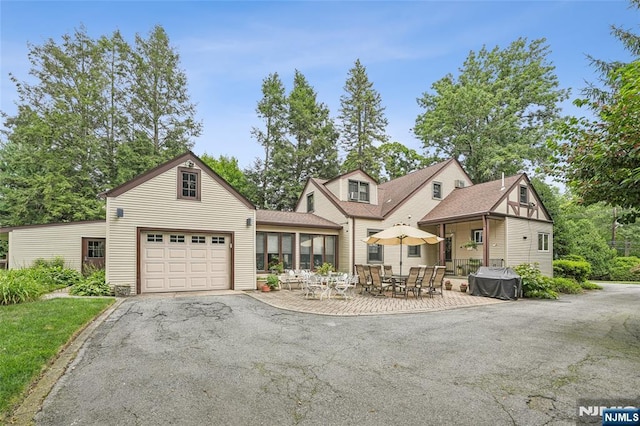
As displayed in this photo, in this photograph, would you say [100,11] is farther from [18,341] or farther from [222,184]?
[18,341]

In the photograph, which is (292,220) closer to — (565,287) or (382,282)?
(382,282)

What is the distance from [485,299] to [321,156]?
22110 millimetres

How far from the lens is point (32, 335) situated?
550cm

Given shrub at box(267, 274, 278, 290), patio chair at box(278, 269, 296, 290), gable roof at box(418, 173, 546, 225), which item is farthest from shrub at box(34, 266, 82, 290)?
gable roof at box(418, 173, 546, 225)

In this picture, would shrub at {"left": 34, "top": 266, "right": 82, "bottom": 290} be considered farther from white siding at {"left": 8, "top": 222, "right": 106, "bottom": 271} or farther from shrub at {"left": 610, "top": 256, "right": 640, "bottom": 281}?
shrub at {"left": 610, "top": 256, "right": 640, "bottom": 281}

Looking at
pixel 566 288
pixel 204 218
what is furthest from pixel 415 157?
pixel 204 218

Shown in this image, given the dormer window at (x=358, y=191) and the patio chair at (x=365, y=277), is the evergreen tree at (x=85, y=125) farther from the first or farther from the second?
the patio chair at (x=365, y=277)

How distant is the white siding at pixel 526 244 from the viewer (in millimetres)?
16044

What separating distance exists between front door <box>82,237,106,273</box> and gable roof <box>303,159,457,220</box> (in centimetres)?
1128

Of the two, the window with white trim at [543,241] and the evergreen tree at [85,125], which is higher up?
the evergreen tree at [85,125]

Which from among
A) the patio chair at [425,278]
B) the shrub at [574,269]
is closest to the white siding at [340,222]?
the patio chair at [425,278]

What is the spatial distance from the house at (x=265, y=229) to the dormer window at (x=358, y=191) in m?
0.06

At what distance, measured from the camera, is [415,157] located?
30.3 meters

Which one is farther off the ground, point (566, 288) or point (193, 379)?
point (193, 379)
